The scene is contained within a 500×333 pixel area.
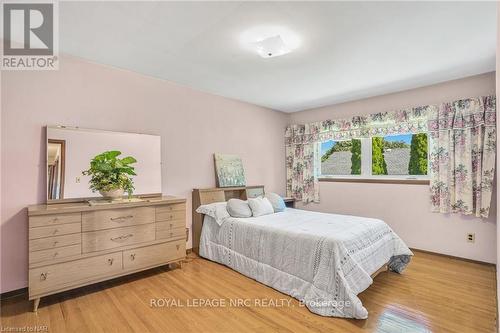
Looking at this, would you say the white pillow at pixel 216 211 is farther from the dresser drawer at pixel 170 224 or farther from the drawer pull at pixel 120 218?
the drawer pull at pixel 120 218

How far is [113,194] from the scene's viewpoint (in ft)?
8.78

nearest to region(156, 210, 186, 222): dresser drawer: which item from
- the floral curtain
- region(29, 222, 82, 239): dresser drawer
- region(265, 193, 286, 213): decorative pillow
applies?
region(29, 222, 82, 239): dresser drawer

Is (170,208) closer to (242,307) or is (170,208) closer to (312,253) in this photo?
(242,307)

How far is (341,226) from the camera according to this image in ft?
8.93

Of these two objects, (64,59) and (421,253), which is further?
(421,253)

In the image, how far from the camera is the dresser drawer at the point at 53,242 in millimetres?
2098

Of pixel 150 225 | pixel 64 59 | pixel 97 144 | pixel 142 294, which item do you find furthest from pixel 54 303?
pixel 64 59

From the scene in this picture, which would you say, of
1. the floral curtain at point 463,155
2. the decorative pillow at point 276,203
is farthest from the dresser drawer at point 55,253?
the floral curtain at point 463,155

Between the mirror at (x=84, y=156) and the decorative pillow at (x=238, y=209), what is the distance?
3.20 feet

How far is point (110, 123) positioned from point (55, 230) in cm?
132

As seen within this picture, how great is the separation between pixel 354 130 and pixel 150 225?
3434 millimetres

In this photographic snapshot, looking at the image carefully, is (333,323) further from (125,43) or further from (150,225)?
(125,43)

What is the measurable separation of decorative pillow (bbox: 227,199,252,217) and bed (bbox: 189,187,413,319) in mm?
92

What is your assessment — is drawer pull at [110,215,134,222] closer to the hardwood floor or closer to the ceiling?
the hardwood floor
